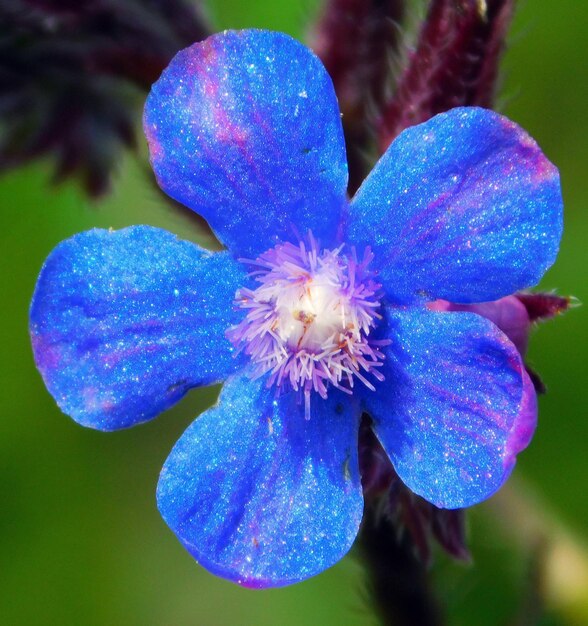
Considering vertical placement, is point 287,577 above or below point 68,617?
above

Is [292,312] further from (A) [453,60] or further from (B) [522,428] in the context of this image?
(A) [453,60]

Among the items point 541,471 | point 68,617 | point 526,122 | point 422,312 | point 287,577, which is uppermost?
point 422,312

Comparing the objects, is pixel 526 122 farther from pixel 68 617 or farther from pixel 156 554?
pixel 68 617

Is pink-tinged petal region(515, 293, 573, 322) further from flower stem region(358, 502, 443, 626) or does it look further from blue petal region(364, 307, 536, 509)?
flower stem region(358, 502, 443, 626)

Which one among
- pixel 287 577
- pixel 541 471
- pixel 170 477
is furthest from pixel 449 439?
pixel 541 471

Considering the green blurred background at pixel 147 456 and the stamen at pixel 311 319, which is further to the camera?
the green blurred background at pixel 147 456

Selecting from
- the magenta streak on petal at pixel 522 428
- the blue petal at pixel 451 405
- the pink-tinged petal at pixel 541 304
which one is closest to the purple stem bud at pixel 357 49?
the pink-tinged petal at pixel 541 304

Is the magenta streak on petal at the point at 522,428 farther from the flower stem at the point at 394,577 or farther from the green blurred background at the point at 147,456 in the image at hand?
the green blurred background at the point at 147,456

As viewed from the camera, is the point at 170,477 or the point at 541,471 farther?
the point at 541,471
